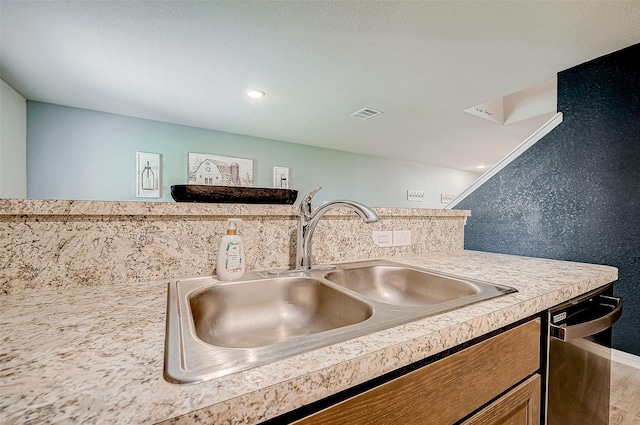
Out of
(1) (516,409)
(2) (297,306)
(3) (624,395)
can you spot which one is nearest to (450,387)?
(1) (516,409)

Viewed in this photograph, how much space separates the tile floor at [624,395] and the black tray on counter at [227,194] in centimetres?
177

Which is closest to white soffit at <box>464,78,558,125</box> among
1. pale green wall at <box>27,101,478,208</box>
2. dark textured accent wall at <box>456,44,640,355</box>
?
dark textured accent wall at <box>456,44,640,355</box>

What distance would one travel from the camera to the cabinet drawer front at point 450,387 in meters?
0.38

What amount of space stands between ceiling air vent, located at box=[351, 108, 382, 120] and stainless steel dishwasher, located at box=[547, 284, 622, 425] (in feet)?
8.05

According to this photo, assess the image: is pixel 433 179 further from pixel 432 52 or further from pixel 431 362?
pixel 431 362

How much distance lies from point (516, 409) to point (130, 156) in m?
3.84

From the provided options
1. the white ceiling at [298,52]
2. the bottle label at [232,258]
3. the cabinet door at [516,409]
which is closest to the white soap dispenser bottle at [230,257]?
the bottle label at [232,258]

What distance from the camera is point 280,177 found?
4.06 m

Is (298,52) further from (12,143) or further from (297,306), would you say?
(12,143)

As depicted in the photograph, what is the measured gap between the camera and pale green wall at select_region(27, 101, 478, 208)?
2.75m

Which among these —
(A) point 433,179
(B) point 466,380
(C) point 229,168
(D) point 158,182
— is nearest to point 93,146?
(D) point 158,182

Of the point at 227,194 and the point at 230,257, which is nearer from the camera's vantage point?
the point at 230,257

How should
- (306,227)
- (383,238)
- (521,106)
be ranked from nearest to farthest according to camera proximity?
(306,227) → (383,238) → (521,106)

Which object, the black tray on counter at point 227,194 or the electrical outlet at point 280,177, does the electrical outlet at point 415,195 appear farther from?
the black tray on counter at point 227,194
